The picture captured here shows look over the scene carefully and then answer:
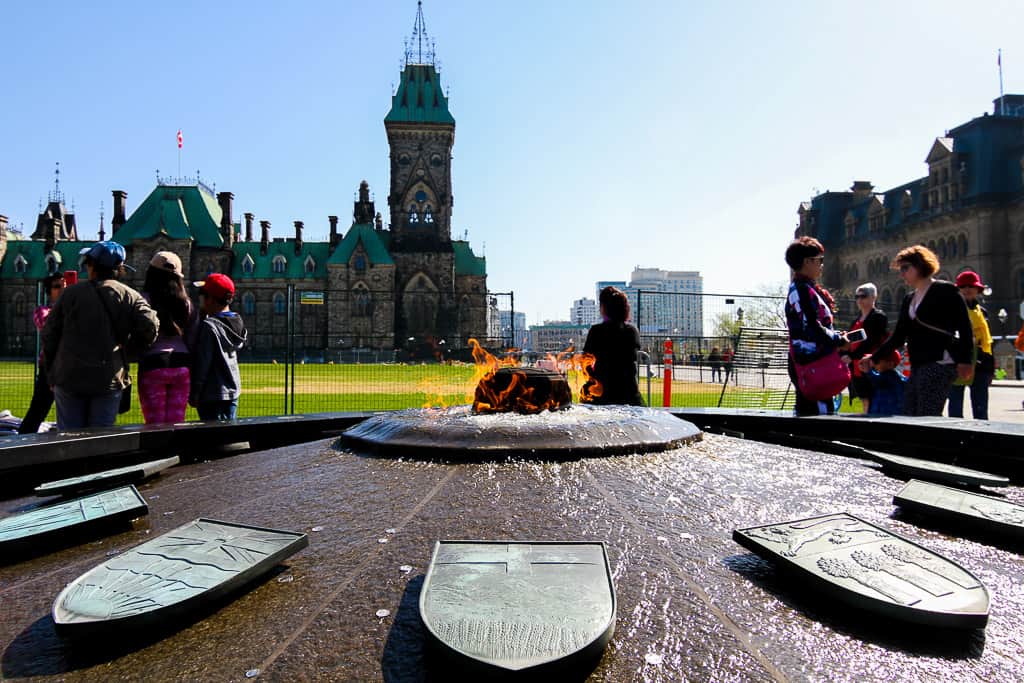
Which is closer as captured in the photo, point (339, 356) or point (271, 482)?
point (271, 482)

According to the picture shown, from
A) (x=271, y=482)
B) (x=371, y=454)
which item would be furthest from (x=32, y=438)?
(x=371, y=454)

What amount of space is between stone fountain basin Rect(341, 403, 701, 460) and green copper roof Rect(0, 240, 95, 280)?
62245mm

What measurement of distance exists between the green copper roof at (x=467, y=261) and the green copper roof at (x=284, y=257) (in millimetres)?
12363

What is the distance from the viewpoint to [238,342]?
4.55 meters

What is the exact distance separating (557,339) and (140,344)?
212 ft

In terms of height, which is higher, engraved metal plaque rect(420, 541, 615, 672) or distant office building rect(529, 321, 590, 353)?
distant office building rect(529, 321, 590, 353)

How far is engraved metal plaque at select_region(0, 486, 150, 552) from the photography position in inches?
71.9

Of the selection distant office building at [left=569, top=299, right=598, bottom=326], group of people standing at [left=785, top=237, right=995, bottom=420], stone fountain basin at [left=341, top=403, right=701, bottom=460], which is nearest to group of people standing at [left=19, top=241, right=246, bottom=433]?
stone fountain basin at [left=341, top=403, right=701, bottom=460]

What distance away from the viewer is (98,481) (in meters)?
2.41

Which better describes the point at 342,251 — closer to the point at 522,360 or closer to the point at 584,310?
the point at 522,360

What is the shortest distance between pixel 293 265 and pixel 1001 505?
59417mm

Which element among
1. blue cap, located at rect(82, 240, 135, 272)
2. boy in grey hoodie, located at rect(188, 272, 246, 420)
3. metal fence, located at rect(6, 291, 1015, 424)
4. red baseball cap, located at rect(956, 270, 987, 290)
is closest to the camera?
blue cap, located at rect(82, 240, 135, 272)

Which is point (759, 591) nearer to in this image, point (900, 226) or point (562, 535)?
point (562, 535)

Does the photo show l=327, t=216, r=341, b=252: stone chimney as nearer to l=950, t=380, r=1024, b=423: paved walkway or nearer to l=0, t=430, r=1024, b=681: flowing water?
l=950, t=380, r=1024, b=423: paved walkway
